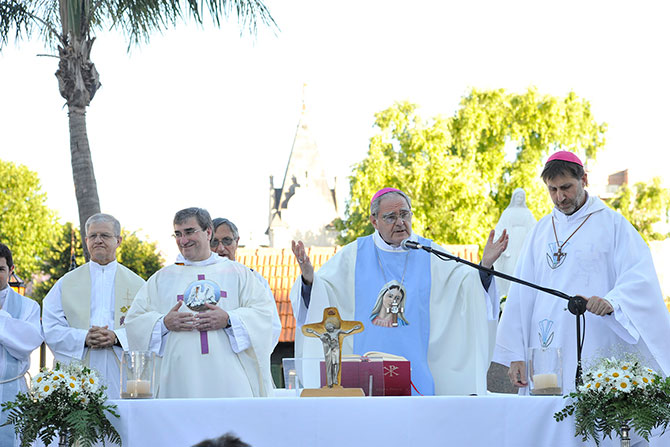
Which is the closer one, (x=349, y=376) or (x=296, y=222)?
(x=349, y=376)

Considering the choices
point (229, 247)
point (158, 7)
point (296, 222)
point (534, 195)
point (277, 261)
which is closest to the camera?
point (229, 247)

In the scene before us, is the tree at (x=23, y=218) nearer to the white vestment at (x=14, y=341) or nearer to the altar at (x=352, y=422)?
the white vestment at (x=14, y=341)

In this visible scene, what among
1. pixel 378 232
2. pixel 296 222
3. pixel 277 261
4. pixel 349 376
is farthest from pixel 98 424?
pixel 296 222

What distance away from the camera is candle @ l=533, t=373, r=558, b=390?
4844 mm

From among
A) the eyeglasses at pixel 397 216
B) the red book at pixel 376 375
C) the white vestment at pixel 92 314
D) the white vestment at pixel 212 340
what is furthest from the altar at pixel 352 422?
Answer: the white vestment at pixel 92 314

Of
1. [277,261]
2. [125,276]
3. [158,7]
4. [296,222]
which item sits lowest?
[125,276]

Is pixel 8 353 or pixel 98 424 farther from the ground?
pixel 8 353

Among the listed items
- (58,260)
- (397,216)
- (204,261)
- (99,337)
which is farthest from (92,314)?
(58,260)

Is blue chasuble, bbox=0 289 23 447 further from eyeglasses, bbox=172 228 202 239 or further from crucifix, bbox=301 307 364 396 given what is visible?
crucifix, bbox=301 307 364 396

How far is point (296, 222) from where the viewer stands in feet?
253

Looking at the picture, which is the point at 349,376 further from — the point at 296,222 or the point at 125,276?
the point at 296,222

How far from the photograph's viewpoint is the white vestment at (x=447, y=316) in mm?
6254

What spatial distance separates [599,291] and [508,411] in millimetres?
1539

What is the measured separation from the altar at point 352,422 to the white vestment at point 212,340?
4.81ft
